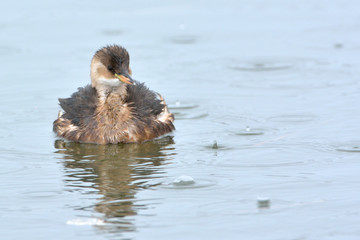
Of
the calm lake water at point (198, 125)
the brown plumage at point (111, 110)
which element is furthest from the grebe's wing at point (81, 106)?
the calm lake water at point (198, 125)

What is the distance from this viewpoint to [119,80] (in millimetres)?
11289

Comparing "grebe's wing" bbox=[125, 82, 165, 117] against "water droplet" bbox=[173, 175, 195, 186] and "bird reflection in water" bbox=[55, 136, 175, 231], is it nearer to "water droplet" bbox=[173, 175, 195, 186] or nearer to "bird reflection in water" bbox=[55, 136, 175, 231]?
"bird reflection in water" bbox=[55, 136, 175, 231]

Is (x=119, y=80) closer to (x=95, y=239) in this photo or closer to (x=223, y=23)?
(x=95, y=239)

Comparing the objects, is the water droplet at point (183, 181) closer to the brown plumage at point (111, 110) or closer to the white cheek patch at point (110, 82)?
the brown plumage at point (111, 110)

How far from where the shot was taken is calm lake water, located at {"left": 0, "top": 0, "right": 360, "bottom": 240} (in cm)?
774

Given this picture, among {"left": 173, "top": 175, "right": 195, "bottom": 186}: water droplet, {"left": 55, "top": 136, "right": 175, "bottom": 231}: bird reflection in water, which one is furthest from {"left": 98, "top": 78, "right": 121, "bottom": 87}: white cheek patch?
{"left": 173, "top": 175, "right": 195, "bottom": 186}: water droplet

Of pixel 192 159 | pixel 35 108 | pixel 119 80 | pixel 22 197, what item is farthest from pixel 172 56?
pixel 22 197

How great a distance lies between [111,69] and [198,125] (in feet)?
5.49

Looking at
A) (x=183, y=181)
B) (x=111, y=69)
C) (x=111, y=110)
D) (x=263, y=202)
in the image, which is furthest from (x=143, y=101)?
(x=263, y=202)

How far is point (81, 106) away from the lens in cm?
1170

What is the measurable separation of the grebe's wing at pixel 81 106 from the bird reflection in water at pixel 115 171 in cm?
42

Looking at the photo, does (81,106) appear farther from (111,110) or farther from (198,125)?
(198,125)

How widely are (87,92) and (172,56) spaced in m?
4.72

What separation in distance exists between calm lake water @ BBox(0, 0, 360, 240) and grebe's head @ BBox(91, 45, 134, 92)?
923 millimetres
